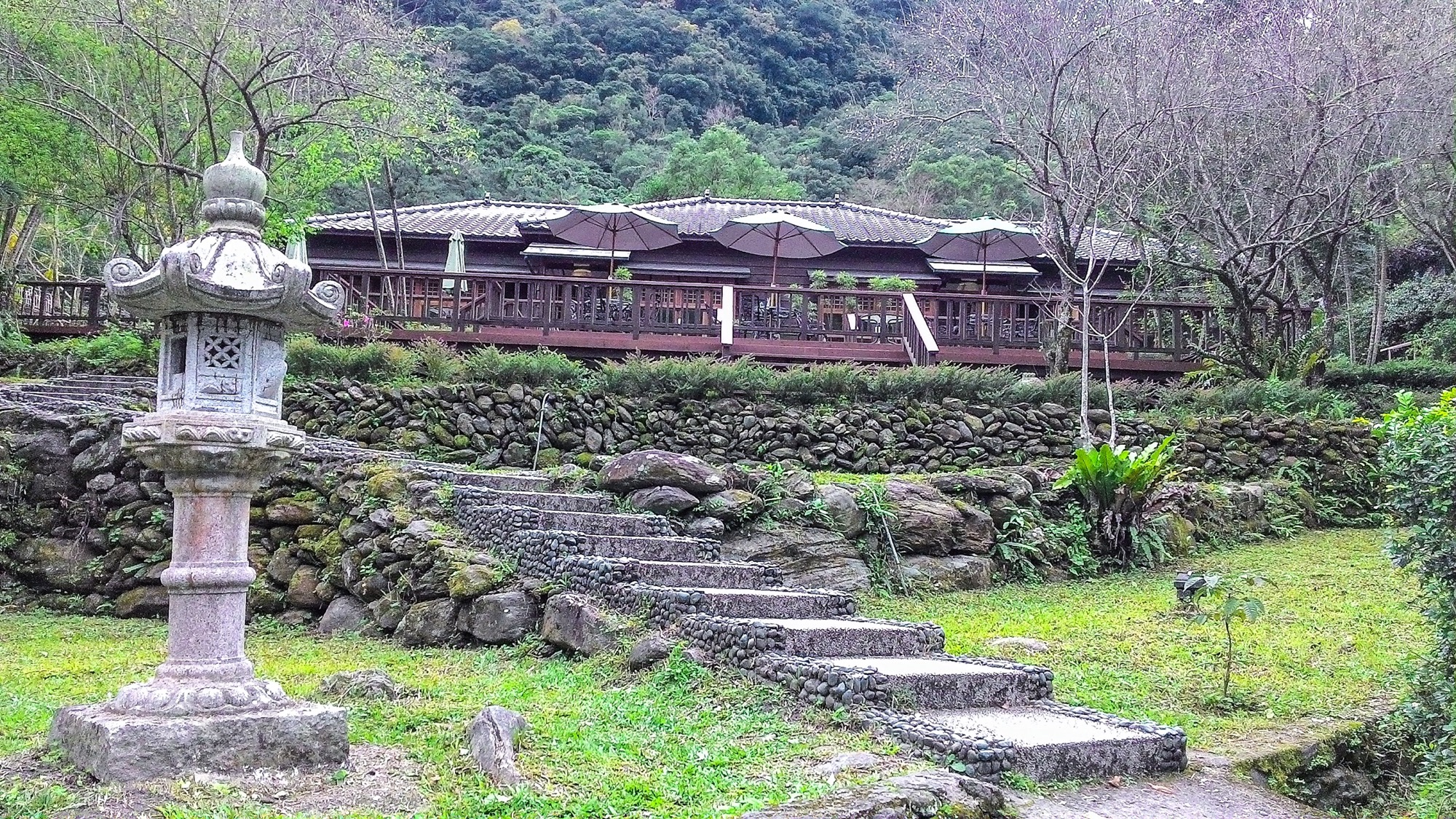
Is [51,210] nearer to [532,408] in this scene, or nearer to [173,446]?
[532,408]

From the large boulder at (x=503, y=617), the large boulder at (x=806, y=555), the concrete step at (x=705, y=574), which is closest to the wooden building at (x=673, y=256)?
the large boulder at (x=806, y=555)

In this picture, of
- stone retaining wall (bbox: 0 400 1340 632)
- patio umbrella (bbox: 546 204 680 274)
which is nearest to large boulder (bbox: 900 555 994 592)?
stone retaining wall (bbox: 0 400 1340 632)

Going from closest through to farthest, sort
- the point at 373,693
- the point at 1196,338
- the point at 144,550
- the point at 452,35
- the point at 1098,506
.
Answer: the point at 373,693 < the point at 144,550 < the point at 1098,506 < the point at 1196,338 < the point at 452,35

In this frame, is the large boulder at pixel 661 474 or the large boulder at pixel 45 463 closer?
the large boulder at pixel 661 474

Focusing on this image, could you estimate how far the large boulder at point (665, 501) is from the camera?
10.4 metres

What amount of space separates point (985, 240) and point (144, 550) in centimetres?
1543

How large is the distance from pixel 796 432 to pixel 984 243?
9.54 m

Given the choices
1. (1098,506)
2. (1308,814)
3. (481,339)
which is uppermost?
(481,339)

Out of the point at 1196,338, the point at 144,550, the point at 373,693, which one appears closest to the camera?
the point at 373,693

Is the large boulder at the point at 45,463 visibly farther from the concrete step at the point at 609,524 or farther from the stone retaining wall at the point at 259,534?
the concrete step at the point at 609,524

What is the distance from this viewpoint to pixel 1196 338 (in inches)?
683

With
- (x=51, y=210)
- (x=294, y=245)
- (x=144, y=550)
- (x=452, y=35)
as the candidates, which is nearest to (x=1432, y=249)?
(x=294, y=245)

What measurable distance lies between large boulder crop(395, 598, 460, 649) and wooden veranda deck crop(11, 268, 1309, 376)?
7.56m

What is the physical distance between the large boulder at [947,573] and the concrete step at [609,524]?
2.38m
